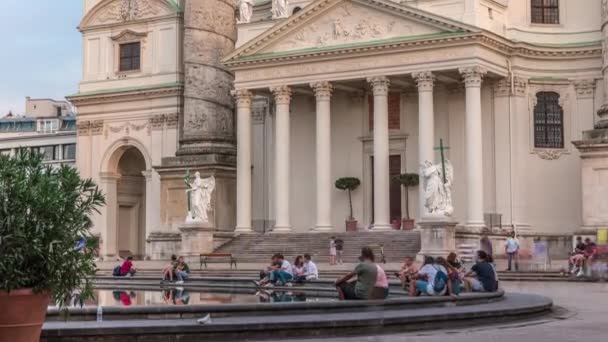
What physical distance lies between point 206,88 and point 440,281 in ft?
107

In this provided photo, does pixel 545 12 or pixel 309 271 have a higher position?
pixel 545 12

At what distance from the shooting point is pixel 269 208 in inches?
2030

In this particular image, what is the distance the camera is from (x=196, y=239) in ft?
157

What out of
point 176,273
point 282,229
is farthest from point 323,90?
point 176,273

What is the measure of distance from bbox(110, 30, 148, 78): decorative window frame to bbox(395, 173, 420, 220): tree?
1752cm

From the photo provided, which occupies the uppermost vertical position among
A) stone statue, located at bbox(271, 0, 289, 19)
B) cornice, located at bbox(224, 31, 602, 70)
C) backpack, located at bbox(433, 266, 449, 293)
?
stone statue, located at bbox(271, 0, 289, 19)

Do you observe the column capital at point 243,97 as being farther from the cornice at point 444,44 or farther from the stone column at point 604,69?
the stone column at point 604,69

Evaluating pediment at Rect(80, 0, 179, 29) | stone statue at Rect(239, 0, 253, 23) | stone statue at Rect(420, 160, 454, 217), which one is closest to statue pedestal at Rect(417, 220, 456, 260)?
stone statue at Rect(420, 160, 454, 217)

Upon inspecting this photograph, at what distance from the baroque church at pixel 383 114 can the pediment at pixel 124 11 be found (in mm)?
1146

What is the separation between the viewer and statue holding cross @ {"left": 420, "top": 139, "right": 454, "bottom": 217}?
4019 centimetres

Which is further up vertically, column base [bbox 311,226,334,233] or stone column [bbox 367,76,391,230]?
stone column [bbox 367,76,391,230]

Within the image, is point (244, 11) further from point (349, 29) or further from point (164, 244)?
point (164, 244)

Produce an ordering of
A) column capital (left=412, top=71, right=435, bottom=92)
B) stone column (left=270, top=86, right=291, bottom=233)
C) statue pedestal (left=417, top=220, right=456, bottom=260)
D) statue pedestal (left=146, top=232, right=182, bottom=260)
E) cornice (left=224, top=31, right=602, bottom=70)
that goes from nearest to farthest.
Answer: statue pedestal (left=417, top=220, right=456, bottom=260), cornice (left=224, top=31, right=602, bottom=70), column capital (left=412, top=71, right=435, bottom=92), stone column (left=270, top=86, right=291, bottom=233), statue pedestal (left=146, top=232, right=182, bottom=260)

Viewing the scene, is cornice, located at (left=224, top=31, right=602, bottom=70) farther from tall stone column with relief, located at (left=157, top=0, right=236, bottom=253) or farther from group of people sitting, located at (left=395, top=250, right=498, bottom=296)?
group of people sitting, located at (left=395, top=250, right=498, bottom=296)
